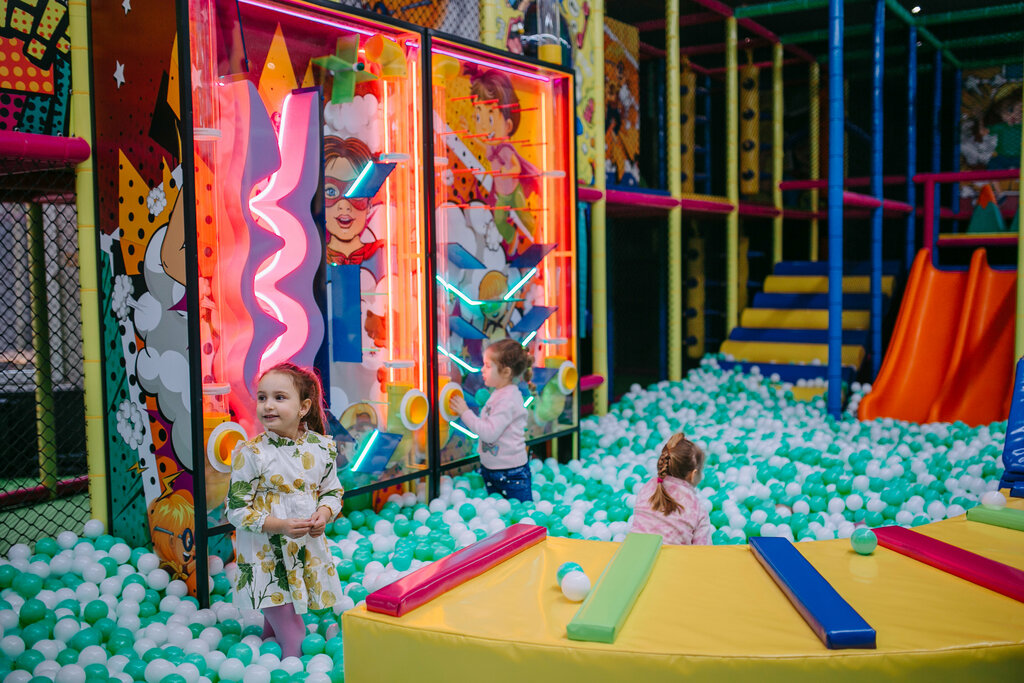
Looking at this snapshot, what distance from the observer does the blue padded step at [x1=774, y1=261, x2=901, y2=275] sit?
8.82 metres

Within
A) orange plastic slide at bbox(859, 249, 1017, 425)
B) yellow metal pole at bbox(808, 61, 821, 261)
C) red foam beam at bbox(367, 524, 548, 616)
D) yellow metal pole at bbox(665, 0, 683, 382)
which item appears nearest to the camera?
red foam beam at bbox(367, 524, 548, 616)

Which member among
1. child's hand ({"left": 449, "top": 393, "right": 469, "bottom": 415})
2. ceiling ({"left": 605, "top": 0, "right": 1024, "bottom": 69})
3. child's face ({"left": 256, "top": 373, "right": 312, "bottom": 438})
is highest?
ceiling ({"left": 605, "top": 0, "right": 1024, "bottom": 69})

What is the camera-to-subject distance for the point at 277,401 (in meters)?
2.79

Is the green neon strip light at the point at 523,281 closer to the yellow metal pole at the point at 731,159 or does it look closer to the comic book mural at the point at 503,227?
the comic book mural at the point at 503,227

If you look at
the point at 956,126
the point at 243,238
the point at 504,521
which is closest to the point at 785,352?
the point at 504,521

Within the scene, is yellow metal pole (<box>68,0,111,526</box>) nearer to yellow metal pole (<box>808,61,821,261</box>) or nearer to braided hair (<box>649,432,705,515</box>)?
braided hair (<box>649,432,705,515</box>)

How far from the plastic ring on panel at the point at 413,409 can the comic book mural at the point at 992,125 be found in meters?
10.1

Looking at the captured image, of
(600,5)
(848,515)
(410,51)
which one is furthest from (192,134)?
(600,5)

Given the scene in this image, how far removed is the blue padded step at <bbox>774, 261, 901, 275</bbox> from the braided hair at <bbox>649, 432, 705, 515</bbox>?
5.97 metres

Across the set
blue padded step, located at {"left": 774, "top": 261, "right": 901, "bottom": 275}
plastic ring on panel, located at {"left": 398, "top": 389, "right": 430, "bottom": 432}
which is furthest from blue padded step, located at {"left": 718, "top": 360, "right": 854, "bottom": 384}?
plastic ring on panel, located at {"left": 398, "top": 389, "right": 430, "bottom": 432}

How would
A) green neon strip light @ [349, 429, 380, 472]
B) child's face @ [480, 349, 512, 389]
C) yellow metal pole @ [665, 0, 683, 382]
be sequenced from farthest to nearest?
yellow metal pole @ [665, 0, 683, 382], child's face @ [480, 349, 512, 389], green neon strip light @ [349, 429, 380, 472]

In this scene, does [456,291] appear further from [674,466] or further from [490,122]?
[674,466]

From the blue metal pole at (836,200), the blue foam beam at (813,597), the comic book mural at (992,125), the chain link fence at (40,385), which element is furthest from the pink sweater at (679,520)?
the comic book mural at (992,125)

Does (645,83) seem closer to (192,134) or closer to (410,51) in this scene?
(410,51)
